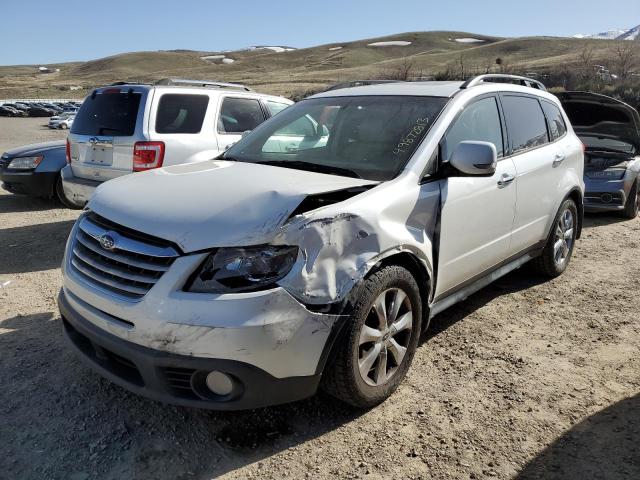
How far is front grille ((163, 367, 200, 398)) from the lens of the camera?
2.38 m

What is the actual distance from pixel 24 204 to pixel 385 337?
24.8 ft

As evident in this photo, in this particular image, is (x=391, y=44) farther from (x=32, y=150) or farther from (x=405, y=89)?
(x=405, y=89)

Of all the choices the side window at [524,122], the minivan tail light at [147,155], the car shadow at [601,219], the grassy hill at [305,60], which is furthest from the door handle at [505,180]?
the grassy hill at [305,60]

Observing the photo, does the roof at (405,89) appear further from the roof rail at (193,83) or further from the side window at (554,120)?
the roof rail at (193,83)

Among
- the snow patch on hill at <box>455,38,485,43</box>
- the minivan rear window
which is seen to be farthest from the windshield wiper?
the snow patch on hill at <box>455,38,485,43</box>

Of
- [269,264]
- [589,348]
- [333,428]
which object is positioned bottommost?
[589,348]

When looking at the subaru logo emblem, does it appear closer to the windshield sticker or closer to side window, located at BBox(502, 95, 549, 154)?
the windshield sticker

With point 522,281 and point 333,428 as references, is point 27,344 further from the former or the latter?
point 522,281

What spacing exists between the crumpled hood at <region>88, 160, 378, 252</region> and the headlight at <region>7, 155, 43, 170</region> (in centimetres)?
553

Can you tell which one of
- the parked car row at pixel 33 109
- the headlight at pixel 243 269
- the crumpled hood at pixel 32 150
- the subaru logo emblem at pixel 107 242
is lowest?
the parked car row at pixel 33 109

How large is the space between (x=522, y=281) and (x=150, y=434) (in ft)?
12.1

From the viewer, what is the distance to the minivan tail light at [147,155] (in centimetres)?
563

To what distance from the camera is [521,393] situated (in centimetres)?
311

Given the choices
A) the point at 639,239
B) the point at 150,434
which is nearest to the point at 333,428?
the point at 150,434
